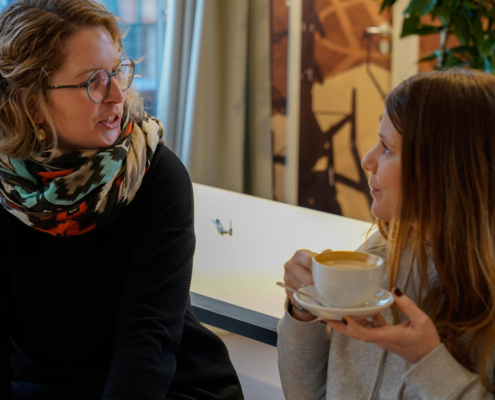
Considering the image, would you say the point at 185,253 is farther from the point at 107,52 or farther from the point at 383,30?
the point at 383,30

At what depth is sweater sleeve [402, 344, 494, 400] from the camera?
77 centimetres

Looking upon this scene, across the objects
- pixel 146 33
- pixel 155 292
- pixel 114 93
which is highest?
pixel 146 33

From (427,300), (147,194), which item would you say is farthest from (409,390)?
(147,194)

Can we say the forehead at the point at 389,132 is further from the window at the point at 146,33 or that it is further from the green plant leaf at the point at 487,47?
the window at the point at 146,33

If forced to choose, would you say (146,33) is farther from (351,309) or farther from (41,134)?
(351,309)

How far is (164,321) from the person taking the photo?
102 centimetres

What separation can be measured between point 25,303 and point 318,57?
2.40m

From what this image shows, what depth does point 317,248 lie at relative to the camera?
1.77 meters

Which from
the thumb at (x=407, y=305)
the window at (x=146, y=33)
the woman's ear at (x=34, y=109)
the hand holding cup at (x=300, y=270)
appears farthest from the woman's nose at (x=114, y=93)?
the window at (x=146, y=33)

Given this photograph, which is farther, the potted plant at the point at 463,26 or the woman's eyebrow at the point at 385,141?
the potted plant at the point at 463,26

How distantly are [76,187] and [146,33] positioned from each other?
1962 mm

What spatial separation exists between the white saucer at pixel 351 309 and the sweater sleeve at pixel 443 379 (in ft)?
0.33

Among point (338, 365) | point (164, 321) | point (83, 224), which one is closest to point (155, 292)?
point (164, 321)

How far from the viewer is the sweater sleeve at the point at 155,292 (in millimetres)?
969
